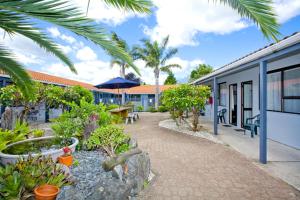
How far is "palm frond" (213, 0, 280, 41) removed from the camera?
9.69 feet

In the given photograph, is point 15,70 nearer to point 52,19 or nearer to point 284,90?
point 52,19

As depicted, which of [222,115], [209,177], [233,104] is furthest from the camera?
[222,115]

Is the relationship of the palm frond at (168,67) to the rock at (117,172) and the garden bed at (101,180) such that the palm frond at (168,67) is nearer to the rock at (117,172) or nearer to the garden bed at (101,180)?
the garden bed at (101,180)

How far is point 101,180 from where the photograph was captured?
368 centimetres

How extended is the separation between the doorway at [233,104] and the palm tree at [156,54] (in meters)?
14.9

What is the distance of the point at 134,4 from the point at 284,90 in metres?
6.86

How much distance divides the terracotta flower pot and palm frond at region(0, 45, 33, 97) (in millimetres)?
2143

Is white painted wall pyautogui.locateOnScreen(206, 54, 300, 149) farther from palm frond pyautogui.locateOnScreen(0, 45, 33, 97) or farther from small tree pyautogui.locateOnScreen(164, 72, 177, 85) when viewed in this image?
small tree pyautogui.locateOnScreen(164, 72, 177, 85)

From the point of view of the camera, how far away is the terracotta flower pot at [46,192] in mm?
3010

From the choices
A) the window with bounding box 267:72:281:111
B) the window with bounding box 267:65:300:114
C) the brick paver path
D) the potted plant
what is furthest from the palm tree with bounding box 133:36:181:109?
the potted plant

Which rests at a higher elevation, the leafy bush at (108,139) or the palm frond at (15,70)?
the palm frond at (15,70)

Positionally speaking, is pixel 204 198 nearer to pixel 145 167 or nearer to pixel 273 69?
pixel 145 167

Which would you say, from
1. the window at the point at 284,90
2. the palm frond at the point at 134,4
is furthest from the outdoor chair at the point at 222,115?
the palm frond at the point at 134,4

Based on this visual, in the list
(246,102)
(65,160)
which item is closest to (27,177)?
(65,160)
